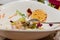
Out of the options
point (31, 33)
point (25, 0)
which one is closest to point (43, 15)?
point (25, 0)

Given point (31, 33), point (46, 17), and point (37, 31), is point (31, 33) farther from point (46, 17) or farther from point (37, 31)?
point (46, 17)

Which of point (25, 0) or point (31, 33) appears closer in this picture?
point (31, 33)

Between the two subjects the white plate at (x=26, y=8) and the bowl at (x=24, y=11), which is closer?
the bowl at (x=24, y=11)

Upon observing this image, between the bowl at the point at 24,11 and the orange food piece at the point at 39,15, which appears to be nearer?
the bowl at the point at 24,11

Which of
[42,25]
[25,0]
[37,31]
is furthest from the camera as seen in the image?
[25,0]

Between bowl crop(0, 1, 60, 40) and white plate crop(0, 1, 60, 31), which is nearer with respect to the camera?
bowl crop(0, 1, 60, 40)

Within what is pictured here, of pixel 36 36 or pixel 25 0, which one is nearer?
pixel 36 36

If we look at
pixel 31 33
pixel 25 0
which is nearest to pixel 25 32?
pixel 31 33

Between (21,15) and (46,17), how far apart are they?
0.11 meters

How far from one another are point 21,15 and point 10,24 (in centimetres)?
8

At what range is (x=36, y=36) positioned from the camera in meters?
0.48

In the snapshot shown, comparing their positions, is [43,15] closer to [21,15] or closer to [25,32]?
[21,15]

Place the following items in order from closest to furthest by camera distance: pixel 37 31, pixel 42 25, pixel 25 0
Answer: pixel 37 31 → pixel 42 25 → pixel 25 0

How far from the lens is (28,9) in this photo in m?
0.71
